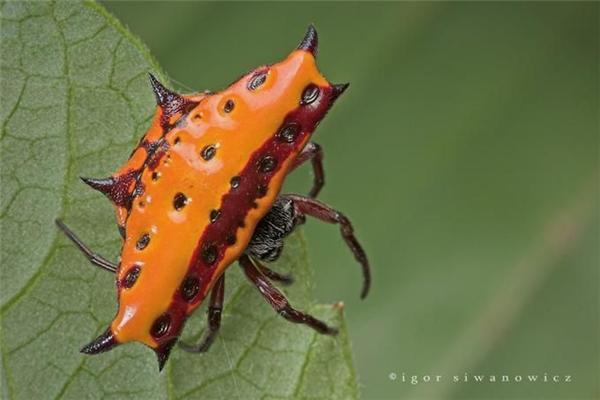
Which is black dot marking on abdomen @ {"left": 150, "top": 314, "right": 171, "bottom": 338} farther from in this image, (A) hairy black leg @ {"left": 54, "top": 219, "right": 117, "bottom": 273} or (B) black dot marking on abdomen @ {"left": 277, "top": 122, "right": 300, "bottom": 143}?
(B) black dot marking on abdomen @ {"left": 277, "top": 122, "right": 300, "bottom": 143}

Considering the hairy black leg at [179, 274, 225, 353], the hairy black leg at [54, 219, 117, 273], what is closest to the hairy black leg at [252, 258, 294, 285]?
the hairy black leg at [179, 274, 225, 353]

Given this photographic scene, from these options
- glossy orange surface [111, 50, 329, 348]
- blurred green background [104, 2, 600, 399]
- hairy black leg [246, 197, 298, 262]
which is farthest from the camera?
blurred green background [104, 2, 600, 399]

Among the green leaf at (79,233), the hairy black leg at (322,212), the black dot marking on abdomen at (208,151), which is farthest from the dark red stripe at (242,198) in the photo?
the hairy black leg at (322,212)

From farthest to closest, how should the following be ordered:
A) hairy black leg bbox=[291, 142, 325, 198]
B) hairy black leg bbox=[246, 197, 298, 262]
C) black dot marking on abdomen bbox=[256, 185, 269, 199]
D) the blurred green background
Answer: the blurred green background, hairy black leg bbox=[291, 142, 325, 198], hairy black leg bbox=[246, 197, 298, 262], black dot marking on abdomen bbox=[256, 185, 269, 199]

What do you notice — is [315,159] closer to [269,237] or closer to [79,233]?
[269,237]

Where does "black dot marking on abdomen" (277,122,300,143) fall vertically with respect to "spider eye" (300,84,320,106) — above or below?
below

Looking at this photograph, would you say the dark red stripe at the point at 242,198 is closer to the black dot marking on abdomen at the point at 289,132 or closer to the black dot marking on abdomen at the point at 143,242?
the black dot marking on abdomen at the point at 289,132

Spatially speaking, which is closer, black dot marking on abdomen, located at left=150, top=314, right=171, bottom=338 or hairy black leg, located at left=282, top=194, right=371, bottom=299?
black dot marking on abdomen, located at left=150, top=314, right=171, bottom=338

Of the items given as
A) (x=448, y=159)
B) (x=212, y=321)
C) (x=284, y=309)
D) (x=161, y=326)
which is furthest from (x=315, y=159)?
(x=448, y=159)
